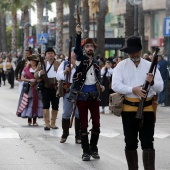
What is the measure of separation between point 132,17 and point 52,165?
22.2 m

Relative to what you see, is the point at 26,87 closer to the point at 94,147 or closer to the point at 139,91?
the point at 94,147

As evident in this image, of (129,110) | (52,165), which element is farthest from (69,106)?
(129,110)

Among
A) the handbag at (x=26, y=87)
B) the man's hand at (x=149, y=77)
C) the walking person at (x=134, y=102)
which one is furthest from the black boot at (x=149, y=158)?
the handbag at (x=26, y=87)

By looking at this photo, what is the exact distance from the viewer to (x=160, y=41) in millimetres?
52906

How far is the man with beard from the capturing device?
11828 millimetres

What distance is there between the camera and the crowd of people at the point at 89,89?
9305 mm

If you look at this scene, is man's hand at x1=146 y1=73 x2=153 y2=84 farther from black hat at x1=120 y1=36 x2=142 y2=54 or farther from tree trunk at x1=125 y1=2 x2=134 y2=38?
tree trunk at x1=125 y1=2 x2=134 y2=38

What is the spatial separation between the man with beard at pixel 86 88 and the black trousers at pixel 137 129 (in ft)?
8.07

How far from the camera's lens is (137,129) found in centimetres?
940

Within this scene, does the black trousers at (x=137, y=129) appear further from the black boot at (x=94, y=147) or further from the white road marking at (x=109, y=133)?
the white road marking at (x=109, y=133)

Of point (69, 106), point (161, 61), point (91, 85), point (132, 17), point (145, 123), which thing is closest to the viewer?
point (145, 123)

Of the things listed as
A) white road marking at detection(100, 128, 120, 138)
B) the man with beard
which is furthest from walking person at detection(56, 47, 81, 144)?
the man with beard

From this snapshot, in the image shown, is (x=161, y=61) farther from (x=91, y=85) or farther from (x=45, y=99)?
(x=91, y=85)

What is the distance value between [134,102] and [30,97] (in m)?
8.87
